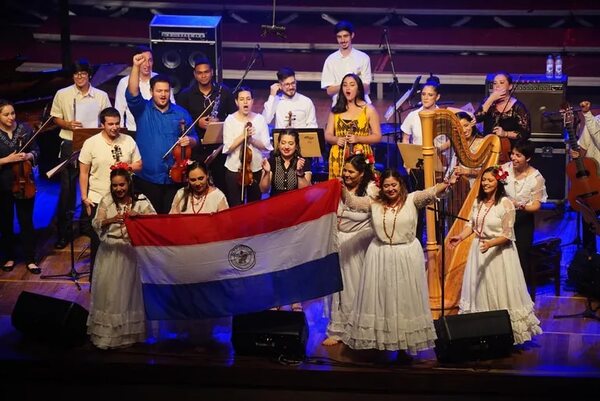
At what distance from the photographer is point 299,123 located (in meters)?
10.3

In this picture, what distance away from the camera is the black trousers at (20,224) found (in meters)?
9.96

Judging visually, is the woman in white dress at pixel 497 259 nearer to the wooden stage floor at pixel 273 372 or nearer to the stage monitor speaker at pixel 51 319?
the wooden stage floor at pixel 273 372

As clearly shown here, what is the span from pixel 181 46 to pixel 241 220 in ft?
13.0

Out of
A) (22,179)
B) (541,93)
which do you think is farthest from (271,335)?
(541,93)

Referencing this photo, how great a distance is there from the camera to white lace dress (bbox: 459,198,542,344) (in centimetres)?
815

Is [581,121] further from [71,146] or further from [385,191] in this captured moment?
[71,146]

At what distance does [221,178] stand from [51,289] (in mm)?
2062

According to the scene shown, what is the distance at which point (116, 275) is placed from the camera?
26.8 ft

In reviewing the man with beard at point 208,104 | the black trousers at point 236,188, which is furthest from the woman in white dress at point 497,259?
the man with beard at point 208,104

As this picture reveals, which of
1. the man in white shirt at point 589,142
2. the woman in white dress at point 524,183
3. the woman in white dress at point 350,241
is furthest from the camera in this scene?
the man in white shirt at point 589,142

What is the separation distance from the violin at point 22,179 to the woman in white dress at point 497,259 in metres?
4.21

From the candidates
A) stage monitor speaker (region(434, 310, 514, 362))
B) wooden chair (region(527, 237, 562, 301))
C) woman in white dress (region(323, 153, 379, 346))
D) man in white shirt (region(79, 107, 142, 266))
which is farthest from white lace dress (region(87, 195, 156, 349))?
wooden chair (region(527, 237, 562, 301))

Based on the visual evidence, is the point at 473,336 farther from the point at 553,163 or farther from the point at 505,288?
the point at 553,163

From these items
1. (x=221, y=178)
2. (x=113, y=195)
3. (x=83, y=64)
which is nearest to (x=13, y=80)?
(x=83, y=64)
